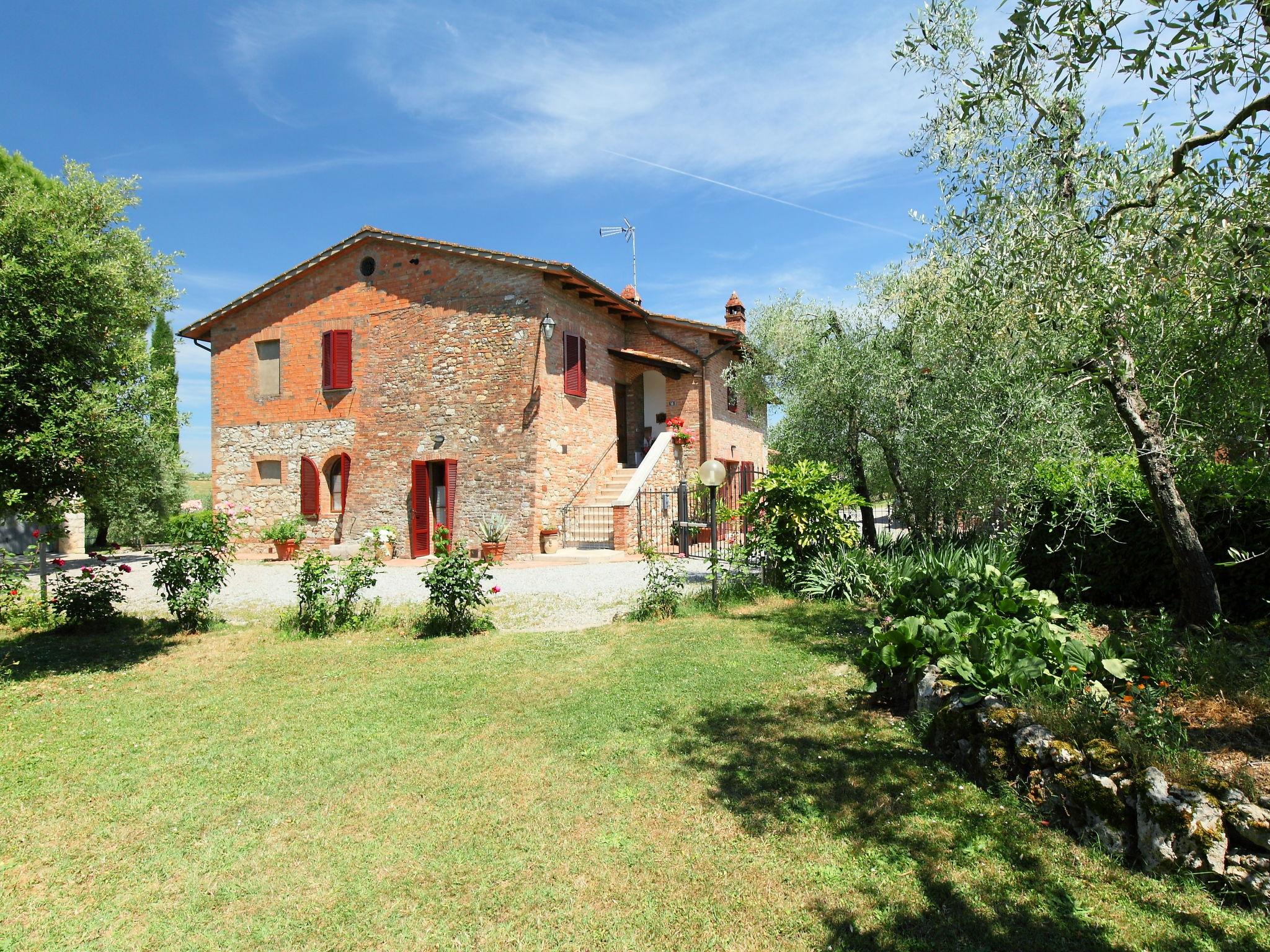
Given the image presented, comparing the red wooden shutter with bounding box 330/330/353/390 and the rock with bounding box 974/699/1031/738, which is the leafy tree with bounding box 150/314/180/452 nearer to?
the rock with bounding box 974/699/1031/738

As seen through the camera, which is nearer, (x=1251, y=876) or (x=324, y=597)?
(x=1251, y=876)

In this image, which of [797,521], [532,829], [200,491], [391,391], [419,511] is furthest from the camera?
[200,491]

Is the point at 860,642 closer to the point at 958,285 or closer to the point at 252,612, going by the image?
the point at 958,285

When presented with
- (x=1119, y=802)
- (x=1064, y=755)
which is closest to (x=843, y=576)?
(x=1064, y=755)

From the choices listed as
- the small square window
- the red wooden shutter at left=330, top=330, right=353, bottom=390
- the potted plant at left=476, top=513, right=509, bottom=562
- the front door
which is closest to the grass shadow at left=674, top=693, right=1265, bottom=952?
the potted plant at left=476, top=513, right=509, bottom=562

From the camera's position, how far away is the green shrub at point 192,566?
26.4 ft

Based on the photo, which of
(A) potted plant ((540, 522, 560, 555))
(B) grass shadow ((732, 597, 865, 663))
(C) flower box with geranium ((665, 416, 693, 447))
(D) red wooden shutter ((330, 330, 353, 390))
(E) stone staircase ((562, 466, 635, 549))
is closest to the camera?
(B) grass shadow ((732, 597, 865, 663))

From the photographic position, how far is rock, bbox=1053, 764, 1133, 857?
10.0 feet

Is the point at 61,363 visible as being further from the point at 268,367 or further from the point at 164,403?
the point at 268,367

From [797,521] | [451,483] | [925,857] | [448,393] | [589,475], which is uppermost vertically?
[448,393]

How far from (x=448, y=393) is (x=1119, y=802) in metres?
15.0

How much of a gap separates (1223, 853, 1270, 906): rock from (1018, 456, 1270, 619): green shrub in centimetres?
286

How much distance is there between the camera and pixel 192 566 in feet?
26.5

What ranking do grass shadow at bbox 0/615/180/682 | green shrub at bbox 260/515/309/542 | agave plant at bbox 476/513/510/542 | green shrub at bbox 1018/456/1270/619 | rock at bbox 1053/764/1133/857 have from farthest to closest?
1. green shrub at bbox 260/515/309/542
2. agave plant at bbox 476/513/510/542
3. grass shadow at bbox 0/615/180/682
4. green shrub at bbox 1018/456/1270/619
5. rock at bbox 1053/764/1133/857
